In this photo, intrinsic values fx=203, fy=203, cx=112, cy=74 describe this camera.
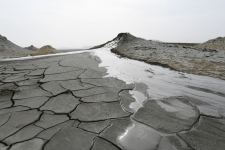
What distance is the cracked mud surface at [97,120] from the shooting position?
151 centimetres

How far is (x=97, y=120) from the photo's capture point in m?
1.84

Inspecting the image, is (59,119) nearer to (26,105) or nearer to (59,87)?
(26,105)

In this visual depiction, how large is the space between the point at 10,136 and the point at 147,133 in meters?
1.10

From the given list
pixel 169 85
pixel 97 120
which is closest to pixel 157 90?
pixel 169 85

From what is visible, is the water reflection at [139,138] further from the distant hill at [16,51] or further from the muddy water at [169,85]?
the distant hill at [16,51]

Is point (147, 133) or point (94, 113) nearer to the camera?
point (147, 133)

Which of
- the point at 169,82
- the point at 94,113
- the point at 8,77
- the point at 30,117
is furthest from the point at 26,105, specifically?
the point at 169,82

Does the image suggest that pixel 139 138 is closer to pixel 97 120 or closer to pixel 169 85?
pixel 97 120

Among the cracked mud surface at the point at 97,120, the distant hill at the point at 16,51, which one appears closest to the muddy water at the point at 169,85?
the cracked mud surface at the point at 97,120

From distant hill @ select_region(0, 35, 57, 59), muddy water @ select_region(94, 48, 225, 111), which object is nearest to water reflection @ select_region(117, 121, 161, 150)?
muddy water @ select_region(94, 48, 225, 111)

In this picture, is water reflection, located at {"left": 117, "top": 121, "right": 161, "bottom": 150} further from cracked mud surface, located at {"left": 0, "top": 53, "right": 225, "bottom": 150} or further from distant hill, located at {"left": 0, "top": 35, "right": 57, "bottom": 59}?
distant hill, located at {"left": 0, "top": 35, "right": 57, "bottom": 59}

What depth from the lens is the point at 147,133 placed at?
1632 mm

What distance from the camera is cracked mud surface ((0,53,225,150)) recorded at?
59.6 inches

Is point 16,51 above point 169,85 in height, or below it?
below
